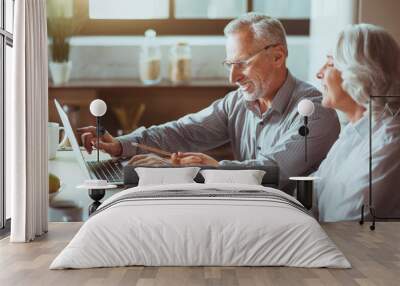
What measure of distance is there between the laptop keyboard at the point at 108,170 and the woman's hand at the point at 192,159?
2.09 ft

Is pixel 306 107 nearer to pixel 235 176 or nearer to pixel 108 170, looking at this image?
pixel 235 176

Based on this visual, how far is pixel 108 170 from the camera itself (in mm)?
7406

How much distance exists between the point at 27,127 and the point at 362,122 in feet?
12.1

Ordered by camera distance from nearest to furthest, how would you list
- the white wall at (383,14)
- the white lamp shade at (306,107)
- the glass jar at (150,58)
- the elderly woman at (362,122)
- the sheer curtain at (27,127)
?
the sheer curtain at (27,127)
the white lamp shade at (306,107)
the elderly woman at (362,122)
the white wall at (383,14)
the glass jar at (150,58)

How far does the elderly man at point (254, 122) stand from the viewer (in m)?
7.32

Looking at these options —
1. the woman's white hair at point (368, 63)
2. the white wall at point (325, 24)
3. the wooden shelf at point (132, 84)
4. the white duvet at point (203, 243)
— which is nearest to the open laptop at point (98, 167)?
the wooden shelf at point (132, 84)

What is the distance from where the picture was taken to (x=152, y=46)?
7484mm

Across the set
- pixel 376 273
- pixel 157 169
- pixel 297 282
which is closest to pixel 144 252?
pixel 297 282

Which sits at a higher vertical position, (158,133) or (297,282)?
(158,133)

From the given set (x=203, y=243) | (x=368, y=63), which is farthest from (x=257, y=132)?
(x=203, y=243)

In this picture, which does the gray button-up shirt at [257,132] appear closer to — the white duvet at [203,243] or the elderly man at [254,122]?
the elderly man at [254,122]

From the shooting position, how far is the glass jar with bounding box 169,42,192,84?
7.48 metres

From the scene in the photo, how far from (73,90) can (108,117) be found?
51 cm

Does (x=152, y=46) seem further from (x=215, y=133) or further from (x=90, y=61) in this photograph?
(x=215, y=133)
